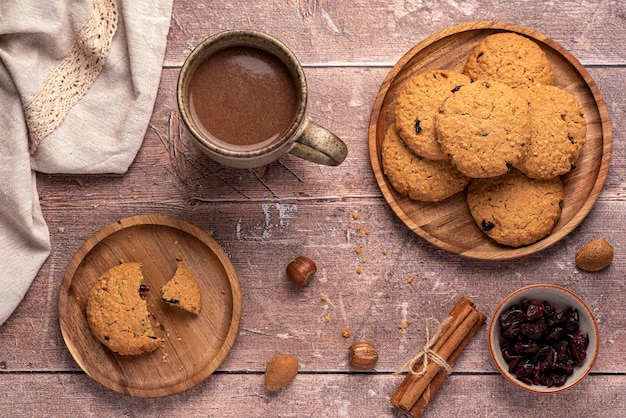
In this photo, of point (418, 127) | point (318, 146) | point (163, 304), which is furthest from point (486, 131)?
point (163, 304)

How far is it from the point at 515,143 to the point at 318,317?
676 millimetres

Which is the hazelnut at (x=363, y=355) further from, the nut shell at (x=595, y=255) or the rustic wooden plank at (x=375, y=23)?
the rustic wooden plank at (x=375, y=23)

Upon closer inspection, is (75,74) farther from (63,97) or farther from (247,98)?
(247,98)

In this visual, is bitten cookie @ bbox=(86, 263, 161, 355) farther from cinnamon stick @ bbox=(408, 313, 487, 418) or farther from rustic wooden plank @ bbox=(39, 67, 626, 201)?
cinnamon stick @ bbox=(408, 313, 487, 418)

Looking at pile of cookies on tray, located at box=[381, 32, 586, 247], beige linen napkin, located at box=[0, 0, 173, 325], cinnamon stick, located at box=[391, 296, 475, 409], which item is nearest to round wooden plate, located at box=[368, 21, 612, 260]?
pile of cookies on tray, located at box=[381, 32, 586, 247]

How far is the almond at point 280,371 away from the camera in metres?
1.70

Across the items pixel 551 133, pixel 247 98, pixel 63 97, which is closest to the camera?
pixel 247 98

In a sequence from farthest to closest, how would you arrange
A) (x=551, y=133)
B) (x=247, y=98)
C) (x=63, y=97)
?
(x=63, y=97)
(x=551, y=133)
(x=247, y=98)

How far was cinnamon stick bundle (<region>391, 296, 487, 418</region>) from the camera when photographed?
1700mm

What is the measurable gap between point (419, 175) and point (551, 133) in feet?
1.07

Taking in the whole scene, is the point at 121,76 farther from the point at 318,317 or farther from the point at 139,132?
the point at 318,317

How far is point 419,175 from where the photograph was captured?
1631mm

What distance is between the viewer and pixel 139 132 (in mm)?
1730

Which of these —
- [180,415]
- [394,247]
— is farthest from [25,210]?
[394,247]
